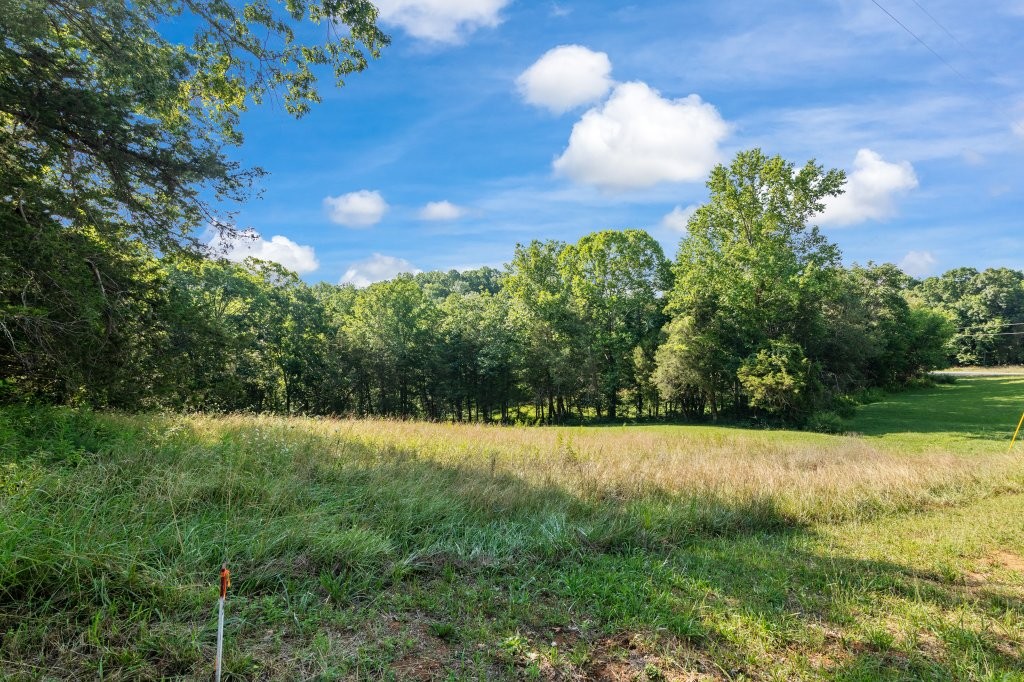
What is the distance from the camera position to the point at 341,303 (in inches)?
2101

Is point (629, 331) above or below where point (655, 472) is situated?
above

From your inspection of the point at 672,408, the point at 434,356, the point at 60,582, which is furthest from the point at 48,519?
the point at 672,408

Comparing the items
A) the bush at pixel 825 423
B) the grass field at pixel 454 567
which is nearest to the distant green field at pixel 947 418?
the bush at pixel 825 423

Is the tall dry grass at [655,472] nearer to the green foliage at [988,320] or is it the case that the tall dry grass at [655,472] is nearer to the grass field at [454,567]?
the grass field at [454,567]

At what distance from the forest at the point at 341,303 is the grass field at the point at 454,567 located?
2.46 m

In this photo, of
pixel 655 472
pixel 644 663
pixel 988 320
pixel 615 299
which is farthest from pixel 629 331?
pixel 988 320

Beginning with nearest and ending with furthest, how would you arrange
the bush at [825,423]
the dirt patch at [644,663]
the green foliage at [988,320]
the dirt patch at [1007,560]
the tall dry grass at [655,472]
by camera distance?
the dirt patch at [644,663] < the dirt patch at [1007,560] < the tall dry grass at [655,472] < the bush at [825,423] < the green foliage at [988,320]

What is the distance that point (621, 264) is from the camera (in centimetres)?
3625

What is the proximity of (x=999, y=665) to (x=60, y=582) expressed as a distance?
6874mm

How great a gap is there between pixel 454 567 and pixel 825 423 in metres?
26.7

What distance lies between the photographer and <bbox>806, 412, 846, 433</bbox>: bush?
24.9 meters

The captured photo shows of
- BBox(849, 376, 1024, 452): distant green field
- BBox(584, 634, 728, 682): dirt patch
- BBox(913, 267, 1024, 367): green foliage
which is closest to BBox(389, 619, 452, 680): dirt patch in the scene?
BBox(584, 634, 728, 682): dirt patch

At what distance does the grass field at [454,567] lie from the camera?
11.0 ft

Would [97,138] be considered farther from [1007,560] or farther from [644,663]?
[1007,560]
